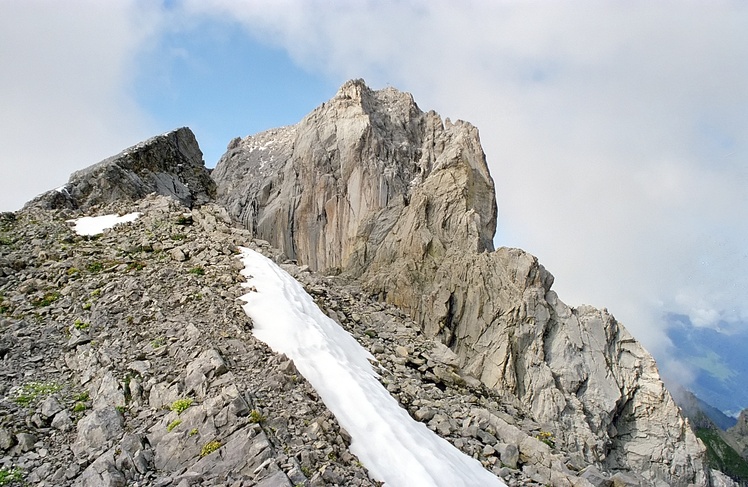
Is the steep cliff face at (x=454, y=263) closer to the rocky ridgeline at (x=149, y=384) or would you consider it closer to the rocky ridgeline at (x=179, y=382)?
the rocky ridgeline at (x=179, y=382)

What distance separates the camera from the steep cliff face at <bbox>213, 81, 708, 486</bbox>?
55.2m

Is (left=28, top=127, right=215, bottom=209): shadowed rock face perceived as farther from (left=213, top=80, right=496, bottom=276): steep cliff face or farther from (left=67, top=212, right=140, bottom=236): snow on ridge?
(left=213, top=80, right=496, bottom=276): steep cliff face

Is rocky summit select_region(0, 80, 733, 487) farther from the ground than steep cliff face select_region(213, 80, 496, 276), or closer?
closer

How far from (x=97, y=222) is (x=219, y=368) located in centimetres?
1664

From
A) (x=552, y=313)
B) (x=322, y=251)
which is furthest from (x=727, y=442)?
(x=322, y=251)

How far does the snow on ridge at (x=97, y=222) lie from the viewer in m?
24.6

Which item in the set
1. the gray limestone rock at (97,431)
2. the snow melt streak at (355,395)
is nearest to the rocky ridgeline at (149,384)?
the gray limestone rock at (97,431)

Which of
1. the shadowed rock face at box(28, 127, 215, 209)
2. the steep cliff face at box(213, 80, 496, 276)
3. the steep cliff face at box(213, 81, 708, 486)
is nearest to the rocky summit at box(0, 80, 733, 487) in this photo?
the shadowed rock face at box(28, 127, 215, 209)

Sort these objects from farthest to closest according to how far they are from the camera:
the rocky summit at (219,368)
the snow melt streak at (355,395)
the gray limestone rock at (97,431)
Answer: the snow melt streak at (355,395) → the gray limestone rock at (97,431) → the rocky summit at (219,368)

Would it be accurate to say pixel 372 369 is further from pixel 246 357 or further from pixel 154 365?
pixel 154 365

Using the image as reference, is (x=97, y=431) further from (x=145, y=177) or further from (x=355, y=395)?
(x=145, y=177)

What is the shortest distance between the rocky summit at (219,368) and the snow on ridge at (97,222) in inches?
24.2

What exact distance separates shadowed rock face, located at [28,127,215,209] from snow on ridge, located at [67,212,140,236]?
3.87 meters

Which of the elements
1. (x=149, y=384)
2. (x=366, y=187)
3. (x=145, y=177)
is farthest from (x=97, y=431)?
(x=366, y=187)
